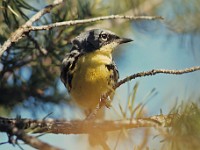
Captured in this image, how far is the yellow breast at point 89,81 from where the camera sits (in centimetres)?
149

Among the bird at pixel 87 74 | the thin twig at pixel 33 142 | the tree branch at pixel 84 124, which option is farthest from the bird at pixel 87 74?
the thin twig at pixel 33 142

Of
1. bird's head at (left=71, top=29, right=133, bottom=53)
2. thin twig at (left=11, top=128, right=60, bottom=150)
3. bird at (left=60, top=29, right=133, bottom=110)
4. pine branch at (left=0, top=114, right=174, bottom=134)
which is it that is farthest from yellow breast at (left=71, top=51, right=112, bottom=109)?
thin twig at (left=11, top=128, right=60, bottom=150)

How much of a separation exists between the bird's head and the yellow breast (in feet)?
0.39

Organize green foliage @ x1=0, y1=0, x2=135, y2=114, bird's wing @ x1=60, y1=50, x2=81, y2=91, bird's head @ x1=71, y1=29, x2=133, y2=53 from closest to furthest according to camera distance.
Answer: green foliage @ x1=0, y1=0, x2=135, y2=114 → bird's wing @ x1=60, y1=50, x2=81, y2=91 → bird's head @ x1=71, y1=29, x2=133, y2=53

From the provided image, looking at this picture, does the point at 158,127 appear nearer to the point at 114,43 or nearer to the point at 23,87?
the point at 23,87

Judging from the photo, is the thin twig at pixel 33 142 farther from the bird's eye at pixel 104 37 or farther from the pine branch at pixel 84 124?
the bird's eye at pixel 104 37

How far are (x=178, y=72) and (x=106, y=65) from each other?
2.75ft

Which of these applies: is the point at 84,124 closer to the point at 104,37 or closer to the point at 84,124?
the point at 84,124

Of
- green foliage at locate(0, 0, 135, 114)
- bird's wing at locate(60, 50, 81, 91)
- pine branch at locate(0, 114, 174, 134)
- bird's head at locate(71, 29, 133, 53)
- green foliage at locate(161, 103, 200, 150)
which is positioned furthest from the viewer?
bird's head at locate(71, 29, 133, 53)

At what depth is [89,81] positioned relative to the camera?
4.91 ft

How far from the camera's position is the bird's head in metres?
1.65

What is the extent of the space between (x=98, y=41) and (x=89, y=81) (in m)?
0.28

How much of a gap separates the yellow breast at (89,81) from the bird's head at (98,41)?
0.12 metres

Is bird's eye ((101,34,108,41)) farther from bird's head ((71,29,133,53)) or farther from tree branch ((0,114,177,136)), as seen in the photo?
tree branch ((0,114,177,136))
